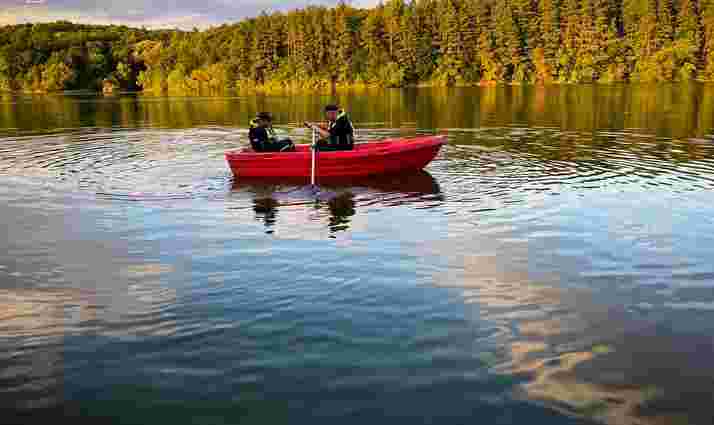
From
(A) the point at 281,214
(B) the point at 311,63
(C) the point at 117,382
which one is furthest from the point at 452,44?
(C) the point at 117,382

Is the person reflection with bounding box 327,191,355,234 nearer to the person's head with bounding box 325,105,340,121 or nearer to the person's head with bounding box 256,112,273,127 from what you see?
the person's head with bounding box 325,105,340,121

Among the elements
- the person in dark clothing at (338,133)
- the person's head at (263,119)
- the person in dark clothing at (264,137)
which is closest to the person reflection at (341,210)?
the person in dark clothing at (338,133)

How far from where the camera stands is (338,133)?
19406 millimetres

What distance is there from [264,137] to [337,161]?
2931 millimetres

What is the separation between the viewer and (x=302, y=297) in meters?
8.98

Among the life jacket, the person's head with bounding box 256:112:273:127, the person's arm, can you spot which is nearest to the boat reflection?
the life jacket

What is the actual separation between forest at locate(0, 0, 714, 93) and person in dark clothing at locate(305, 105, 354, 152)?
100 metres

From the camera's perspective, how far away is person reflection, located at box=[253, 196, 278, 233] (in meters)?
13.8

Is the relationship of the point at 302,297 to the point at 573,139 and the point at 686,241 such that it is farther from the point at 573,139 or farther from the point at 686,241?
the point at 573,139

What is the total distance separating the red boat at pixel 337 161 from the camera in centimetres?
1842

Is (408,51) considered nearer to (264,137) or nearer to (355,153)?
(264,137)

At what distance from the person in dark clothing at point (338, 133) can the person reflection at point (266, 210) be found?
149 inches

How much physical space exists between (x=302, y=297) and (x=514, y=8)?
12366 cm

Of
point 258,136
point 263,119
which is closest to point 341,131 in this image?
point 263,119
